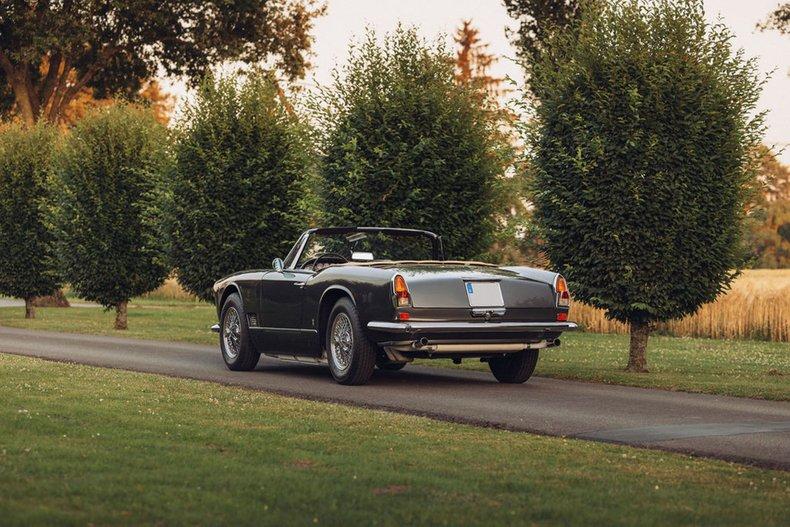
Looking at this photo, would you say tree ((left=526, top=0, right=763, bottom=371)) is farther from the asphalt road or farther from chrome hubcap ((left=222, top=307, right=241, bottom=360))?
chrome hubcap ((left=222, top=307, right=241, bottom=360))

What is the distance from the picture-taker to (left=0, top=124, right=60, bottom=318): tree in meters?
33.2

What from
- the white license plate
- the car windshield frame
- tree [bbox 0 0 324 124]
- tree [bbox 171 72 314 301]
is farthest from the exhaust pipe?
tree [bbox 0 0 324 124]

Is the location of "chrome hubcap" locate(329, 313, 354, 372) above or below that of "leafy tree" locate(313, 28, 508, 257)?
below

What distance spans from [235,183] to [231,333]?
7.76 m

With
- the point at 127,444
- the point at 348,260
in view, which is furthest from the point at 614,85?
the point at 127,444

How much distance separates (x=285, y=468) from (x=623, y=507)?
6.69ft

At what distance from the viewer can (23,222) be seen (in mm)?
33375

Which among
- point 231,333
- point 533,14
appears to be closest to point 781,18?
point 533,14

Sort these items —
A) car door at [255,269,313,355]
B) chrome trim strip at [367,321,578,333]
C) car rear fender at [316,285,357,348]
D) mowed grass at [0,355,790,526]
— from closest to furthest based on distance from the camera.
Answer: mowed grass at [0,355,790,526] < chrome trim strip at [367,321,578,333] < car rear fender at [316,285,357,348] < car door at [255,269,313,355]

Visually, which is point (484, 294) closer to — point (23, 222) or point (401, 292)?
point (401, 292)

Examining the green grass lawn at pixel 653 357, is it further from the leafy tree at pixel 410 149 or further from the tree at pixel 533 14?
the tree at pixel 533 14

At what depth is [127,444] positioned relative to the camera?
336 inches

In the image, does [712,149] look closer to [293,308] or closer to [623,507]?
[293,308]

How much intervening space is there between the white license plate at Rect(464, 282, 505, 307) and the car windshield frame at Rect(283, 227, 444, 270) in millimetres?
2092
